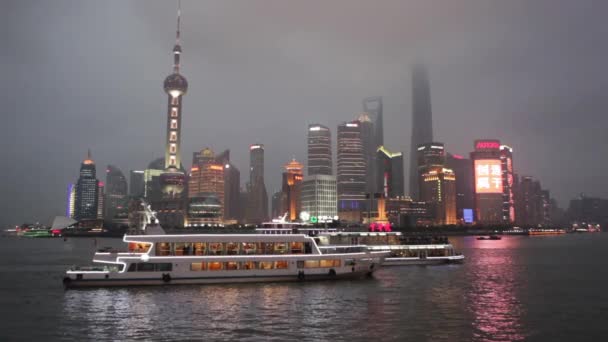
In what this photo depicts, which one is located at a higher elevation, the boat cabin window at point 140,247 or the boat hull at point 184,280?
the boat cabin window at point 140,247

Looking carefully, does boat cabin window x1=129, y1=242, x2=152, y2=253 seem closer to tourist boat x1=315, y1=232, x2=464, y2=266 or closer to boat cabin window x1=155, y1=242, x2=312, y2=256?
boat cabin window x1=155, y1=242, x2=312, y2=256

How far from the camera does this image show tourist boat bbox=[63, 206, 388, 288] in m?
55.0

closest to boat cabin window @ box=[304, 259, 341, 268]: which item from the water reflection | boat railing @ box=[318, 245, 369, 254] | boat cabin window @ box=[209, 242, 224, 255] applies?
boat railing @ box=[318, 245, 369, 254]

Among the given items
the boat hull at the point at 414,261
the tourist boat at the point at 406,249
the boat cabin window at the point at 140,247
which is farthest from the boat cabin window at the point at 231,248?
the boat hull at the point at 414,261

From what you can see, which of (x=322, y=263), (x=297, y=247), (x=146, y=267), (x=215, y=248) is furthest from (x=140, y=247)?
(x=322, y=263)

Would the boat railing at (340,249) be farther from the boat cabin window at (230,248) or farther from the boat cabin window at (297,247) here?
the boat cabin window at (230,248)

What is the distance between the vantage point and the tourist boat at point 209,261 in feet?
181

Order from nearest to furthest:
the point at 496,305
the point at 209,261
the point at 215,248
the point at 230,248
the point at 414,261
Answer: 1. the point at 496,305
2. the point at 209,261
3. the point at 215,248
4. the point at 230,248
5. the point at 414,261

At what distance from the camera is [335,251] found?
63062 millimetres

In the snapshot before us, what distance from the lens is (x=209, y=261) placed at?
185 feet

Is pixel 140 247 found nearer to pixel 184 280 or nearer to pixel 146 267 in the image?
pixel 146 267

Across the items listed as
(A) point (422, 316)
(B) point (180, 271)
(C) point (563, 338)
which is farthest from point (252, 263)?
(C) point (563, 338)

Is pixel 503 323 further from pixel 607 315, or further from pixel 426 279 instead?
pixel 426 279

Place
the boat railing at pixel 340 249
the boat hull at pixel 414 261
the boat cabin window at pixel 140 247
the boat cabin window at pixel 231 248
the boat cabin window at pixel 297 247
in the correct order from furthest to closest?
the boat hull at pixel 414 261
the boat railing at pixel 340 249
the boat cabin window at pixel 297 247
the boat cabin window at pixel 231 248
the boat cabin window at pixel 140 247
